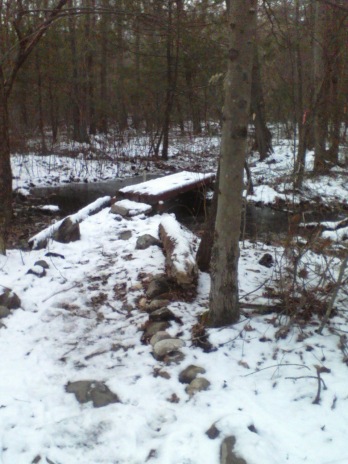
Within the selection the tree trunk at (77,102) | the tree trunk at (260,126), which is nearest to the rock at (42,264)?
the tree trunk at (260,126)

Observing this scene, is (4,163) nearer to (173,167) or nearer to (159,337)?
(159,337)

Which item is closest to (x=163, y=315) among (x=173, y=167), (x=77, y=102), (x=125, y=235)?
(x=125, y=235)

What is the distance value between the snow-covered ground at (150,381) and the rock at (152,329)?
0.27ft

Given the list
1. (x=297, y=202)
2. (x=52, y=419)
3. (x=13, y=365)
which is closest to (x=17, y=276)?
(x=13, y=365)

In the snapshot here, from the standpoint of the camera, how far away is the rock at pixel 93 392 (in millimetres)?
2914

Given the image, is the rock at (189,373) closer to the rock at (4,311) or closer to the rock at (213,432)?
the rock at (213,432)

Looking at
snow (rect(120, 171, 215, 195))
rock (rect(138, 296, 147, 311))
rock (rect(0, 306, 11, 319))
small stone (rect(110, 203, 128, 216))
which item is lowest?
rock (rect(138, 296, 147, 311))

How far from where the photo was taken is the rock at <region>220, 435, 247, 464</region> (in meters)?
2.31

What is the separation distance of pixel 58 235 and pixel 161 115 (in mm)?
13362

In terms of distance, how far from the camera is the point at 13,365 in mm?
3295

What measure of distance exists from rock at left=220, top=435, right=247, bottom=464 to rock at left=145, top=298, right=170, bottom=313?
175cm

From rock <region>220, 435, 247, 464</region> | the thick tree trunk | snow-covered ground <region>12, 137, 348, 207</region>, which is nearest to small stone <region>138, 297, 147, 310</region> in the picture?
rock <region>220, 435, 247, 464</region>

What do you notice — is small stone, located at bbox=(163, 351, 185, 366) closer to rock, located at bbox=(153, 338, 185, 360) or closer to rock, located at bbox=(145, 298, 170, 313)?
rock, located at bbox=(153, 338, 185, 360)

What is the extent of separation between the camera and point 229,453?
235 centimetres
